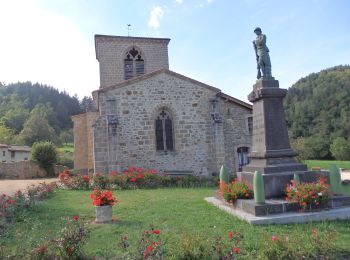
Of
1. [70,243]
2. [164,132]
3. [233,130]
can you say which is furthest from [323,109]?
[70,243]

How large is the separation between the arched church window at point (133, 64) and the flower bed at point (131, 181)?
36.1ft

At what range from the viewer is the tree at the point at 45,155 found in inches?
1120

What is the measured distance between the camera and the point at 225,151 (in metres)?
19.4

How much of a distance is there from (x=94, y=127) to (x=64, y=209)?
26.5 ft

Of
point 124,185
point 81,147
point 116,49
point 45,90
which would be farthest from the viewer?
point 45,90

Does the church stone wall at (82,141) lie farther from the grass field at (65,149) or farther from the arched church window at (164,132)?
the grass field at (65,149)

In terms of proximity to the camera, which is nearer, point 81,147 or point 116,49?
point 81,147

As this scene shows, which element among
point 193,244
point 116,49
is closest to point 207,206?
point 193,244

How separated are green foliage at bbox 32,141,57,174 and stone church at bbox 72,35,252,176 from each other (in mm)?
9564

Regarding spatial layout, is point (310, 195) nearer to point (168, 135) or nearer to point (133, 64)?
point (168, 135)

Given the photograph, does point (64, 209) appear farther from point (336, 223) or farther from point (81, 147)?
point (81, 147)

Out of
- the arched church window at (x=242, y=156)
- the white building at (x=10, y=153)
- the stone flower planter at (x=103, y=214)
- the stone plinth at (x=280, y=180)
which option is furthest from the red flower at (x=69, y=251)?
the white building at (x=10, y=153)

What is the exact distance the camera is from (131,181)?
615 inches

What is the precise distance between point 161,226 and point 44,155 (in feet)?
78.9
